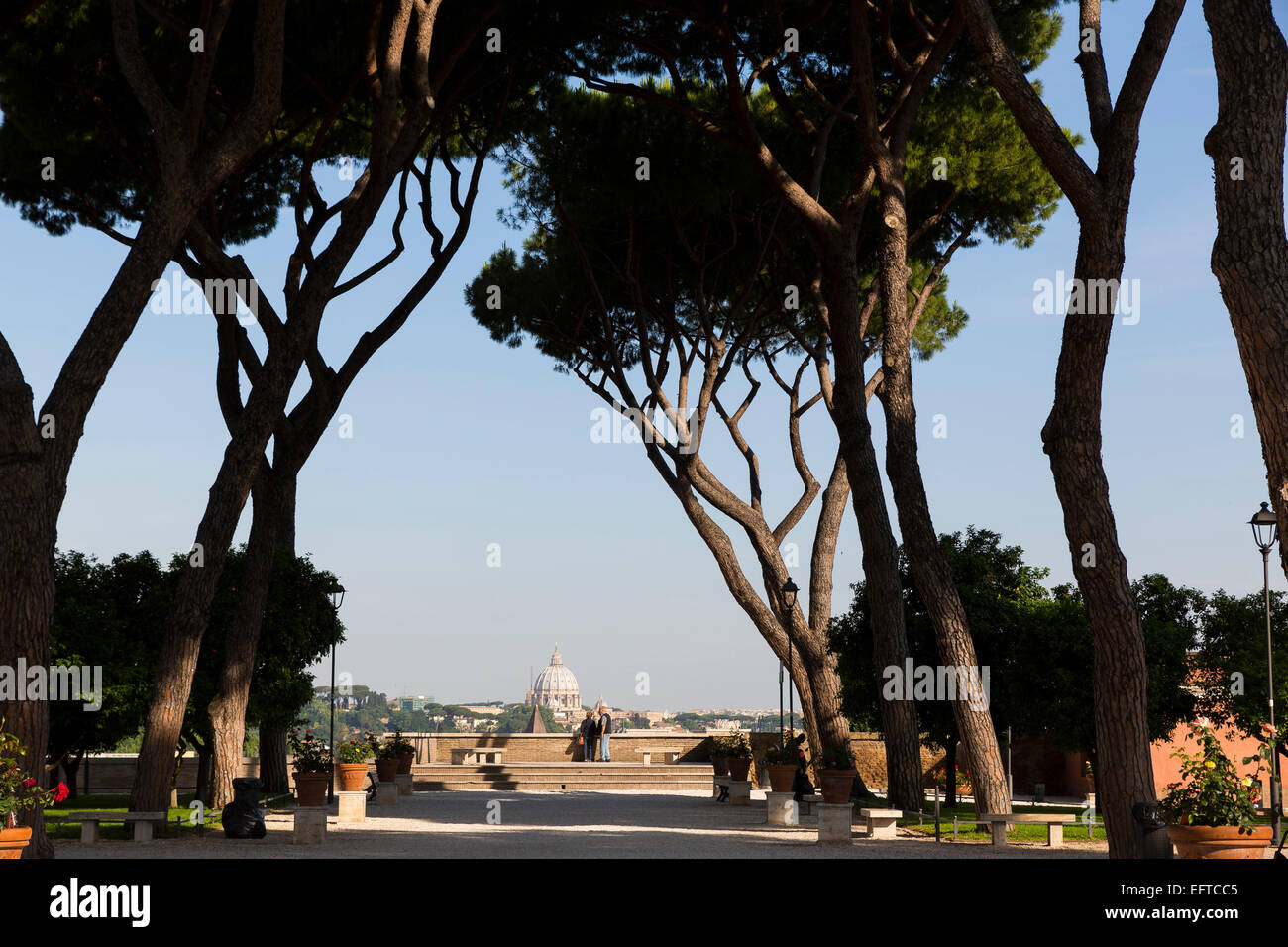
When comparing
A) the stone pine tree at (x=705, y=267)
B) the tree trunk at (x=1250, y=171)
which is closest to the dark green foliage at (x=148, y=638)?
the stone pine tree at (x=705, y=267)

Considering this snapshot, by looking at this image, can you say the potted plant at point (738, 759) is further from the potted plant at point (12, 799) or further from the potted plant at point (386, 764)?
the potted plant at point (12, 799)

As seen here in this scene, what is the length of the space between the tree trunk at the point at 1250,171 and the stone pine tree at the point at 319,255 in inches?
368

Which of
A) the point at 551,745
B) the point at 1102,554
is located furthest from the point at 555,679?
the point at 1102,554

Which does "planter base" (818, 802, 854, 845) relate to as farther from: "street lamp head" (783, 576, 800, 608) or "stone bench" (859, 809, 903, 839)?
"street lamp head" (783, 576, 800, 608)

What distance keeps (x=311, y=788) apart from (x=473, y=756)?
17301 millimetres

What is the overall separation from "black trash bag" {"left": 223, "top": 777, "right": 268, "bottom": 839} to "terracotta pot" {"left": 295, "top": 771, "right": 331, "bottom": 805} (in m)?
0.47

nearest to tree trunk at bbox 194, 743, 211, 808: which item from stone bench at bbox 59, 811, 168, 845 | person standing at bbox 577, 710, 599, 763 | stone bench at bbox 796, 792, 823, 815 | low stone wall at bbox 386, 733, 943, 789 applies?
stone bench at bbox 59, 811, 168, 845

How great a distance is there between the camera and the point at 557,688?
135 meters

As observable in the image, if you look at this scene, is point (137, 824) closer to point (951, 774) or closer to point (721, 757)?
point (951, 774)

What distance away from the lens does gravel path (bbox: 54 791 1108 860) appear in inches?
485

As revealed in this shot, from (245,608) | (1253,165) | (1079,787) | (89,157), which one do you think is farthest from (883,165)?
(1079,787)

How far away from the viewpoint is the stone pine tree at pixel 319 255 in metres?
14.3

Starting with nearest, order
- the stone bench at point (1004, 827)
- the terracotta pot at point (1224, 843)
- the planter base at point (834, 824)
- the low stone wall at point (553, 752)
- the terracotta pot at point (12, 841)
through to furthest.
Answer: the terracotta pot at point (12, 841)
the terracotta pot at point (1224, 843)
the stone bench at point (1004, 827)
the planter base at point (834, 824)
the low stone wall at point (553, 752)
